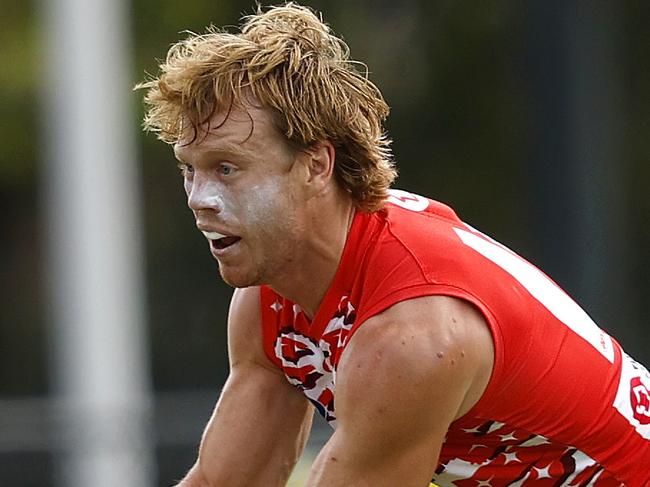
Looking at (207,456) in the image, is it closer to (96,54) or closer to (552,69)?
(552,69)

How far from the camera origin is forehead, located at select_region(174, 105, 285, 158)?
3797 mm

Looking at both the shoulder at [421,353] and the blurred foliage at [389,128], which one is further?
the blurred foliage at [389,128]

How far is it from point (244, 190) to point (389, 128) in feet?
22.7

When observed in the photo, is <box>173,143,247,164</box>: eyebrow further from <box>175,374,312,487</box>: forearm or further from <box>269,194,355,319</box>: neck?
<box>175,374,312,487</box>: forearm

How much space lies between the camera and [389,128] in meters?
10.7

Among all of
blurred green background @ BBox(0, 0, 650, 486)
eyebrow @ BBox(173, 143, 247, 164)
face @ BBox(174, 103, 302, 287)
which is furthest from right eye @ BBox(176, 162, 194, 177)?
blurred green background @ BBox(0, 0, 650, 486)

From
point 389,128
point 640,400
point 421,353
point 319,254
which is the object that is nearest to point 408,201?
point 319,254

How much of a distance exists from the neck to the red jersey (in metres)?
0.03

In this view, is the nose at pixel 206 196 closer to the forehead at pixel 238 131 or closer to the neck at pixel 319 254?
the forehead at pixel 238 131

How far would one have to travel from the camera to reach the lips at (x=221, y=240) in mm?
3893

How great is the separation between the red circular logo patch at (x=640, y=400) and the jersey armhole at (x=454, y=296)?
1.56 feet

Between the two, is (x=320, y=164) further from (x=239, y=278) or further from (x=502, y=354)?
(x=502, y=354)

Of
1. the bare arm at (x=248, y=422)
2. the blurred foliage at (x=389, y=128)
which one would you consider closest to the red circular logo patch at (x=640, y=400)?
the bare arm at (x=248, y=422)

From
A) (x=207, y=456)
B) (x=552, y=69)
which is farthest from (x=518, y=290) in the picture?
(x=552, y=69)
